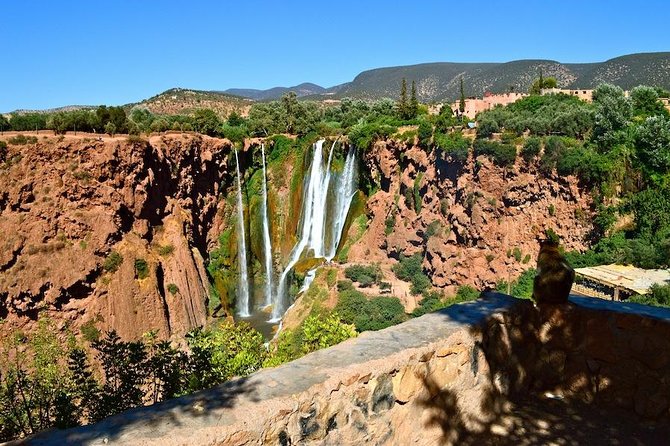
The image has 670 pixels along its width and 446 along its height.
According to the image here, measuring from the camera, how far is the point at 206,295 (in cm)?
2755

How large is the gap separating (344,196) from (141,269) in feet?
43.1

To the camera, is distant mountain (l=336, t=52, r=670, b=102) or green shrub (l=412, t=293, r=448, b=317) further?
distant mountain (l=336, t=52, r=670, b=102)

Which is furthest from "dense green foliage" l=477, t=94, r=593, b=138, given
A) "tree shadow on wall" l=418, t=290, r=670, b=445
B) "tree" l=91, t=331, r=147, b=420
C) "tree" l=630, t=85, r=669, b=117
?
"tree shadow on wall" l=418, t=290, r=670, b=445

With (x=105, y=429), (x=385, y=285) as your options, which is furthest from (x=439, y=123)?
(x=105, y=429)

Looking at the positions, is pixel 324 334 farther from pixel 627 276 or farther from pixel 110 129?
pixel 110 129

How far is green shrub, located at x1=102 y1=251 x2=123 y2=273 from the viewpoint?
2234 cm

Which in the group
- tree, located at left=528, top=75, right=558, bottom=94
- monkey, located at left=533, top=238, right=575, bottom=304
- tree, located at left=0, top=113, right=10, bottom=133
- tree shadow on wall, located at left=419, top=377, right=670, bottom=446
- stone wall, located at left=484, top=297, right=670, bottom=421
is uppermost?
tree, located at left=528, top=75, right=558, bottom=94

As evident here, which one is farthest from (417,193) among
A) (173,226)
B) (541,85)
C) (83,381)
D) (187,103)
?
(187,103)

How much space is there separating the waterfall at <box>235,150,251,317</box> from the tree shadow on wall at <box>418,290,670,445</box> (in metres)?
25.0

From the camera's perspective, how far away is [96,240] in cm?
2227

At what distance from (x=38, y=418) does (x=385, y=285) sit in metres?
19.9

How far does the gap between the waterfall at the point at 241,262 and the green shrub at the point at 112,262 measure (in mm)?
8243

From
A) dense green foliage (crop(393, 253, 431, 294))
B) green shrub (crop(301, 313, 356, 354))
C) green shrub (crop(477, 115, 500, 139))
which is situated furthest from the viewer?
dense green foliage (crop(393, 253, 431, 294))

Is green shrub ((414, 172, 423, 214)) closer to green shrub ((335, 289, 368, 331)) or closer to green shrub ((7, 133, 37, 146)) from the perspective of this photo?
green shrub ((335, 289, 368, 331))
